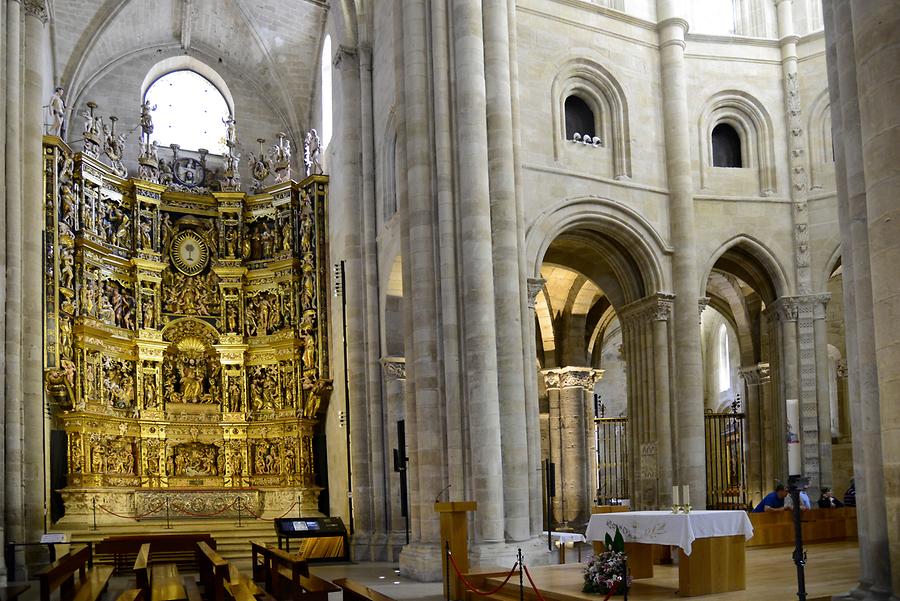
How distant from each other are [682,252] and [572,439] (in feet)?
25.9

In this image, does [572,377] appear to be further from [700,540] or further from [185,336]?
[700,540]

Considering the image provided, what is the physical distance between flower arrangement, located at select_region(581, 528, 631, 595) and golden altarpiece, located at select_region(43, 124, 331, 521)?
14.4 m

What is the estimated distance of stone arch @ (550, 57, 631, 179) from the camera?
71.3ft

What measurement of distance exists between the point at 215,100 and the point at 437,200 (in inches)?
545

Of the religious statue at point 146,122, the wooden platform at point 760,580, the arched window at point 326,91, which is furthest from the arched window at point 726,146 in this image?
the religious statue at point 146,122

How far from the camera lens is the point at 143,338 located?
25891mm

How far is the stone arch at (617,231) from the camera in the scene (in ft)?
68.1

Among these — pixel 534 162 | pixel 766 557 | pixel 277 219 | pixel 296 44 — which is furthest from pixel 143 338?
pixel 766 557

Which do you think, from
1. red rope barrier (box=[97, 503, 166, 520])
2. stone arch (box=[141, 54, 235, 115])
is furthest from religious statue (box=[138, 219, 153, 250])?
red rope barrier (box=[97, 503, 166, 520])

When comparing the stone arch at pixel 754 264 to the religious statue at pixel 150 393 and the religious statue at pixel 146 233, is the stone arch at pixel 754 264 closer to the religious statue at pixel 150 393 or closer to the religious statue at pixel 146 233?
the religious statue at pixel 150 393

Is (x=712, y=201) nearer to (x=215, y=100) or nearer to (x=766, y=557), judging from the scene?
(x=766, y=557)

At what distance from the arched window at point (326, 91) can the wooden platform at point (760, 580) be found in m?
16.0

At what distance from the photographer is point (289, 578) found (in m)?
13.2

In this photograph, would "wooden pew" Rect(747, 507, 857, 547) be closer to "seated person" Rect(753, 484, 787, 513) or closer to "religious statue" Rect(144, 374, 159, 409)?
"seated person" Rect(753, 484, 787, 513)
